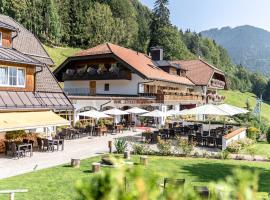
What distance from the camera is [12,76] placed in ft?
67.5

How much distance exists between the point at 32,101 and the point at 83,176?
826cm

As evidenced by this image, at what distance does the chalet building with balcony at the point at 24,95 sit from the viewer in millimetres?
18641

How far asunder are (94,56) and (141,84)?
22.0 feet

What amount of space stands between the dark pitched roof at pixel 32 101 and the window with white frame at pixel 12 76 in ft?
1.77

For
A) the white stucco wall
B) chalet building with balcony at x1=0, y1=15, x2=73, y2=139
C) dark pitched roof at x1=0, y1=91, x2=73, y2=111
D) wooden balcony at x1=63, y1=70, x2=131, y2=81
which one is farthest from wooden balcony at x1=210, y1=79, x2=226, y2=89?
chalet building with balcony at x1=0, y1=15, x2=73, y2=139

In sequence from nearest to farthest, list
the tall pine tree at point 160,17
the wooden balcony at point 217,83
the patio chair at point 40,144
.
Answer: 1. the patio chair at point 40,144
2. the wooden balcony at point 217,83
3. the tall pine tree at point 160,17

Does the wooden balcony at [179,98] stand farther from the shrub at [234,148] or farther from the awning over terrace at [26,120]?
the awning over terrace at [26,120]

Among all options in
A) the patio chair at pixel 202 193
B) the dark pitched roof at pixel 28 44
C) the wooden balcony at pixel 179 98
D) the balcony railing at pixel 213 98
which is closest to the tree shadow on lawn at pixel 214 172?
the patio chair at pixel 202 193

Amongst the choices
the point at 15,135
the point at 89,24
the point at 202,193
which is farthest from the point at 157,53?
the point at 202,193

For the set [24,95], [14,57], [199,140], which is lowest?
[199,140]

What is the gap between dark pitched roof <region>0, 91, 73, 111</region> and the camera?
64.0 feet

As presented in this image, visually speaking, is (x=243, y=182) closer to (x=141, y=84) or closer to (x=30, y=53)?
(x=30, y=53)

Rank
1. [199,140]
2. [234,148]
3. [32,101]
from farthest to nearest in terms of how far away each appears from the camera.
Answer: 1. [199,140]
2. [234,148]
3. [32,101]

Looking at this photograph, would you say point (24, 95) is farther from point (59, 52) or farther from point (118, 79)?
point (59, 52)
